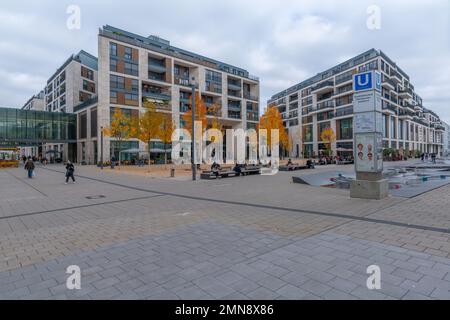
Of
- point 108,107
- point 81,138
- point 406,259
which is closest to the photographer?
point 406,259

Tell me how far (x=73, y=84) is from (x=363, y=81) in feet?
188

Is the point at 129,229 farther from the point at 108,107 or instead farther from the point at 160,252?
the point at 108,107

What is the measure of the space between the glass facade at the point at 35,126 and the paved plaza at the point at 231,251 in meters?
48.4

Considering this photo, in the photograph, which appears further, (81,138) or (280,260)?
(81,138)

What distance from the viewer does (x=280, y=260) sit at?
4023 millimetres

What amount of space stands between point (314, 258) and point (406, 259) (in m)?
1.37

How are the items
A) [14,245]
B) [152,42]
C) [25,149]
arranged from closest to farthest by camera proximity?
[14,245] → [152,42] → [25,149]

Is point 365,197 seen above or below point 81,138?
below

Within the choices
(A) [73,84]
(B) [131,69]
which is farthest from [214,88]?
(A) [73,84]

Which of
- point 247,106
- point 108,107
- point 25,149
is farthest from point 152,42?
point 25,149

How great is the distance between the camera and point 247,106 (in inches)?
2530

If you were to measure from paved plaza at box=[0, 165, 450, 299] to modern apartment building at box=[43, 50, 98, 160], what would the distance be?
53.4 meters
